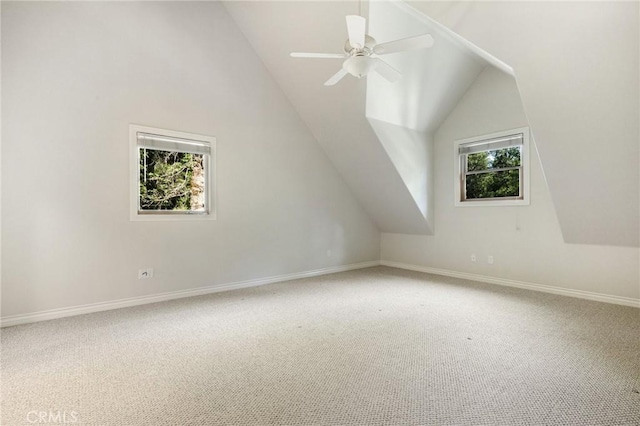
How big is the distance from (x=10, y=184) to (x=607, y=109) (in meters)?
5.15

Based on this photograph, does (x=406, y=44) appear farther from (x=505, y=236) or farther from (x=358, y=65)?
(x=505, y=236)

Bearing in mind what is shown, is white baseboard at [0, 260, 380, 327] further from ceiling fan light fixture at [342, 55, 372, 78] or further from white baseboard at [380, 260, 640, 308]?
ceiling fan light fixture at [342, 55, 372, 78]

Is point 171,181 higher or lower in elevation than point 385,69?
lower

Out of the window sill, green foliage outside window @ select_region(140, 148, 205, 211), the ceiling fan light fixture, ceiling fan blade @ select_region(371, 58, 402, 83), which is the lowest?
the window sill

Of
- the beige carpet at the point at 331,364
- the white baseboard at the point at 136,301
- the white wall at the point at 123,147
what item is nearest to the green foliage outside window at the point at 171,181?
the white wall at the point at 123,147

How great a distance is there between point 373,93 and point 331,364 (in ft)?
9.91

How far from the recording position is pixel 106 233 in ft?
10.9

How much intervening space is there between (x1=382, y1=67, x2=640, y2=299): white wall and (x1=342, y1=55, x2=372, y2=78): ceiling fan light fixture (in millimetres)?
2796

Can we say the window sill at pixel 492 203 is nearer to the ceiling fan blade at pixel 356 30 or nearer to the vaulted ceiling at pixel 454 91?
the vaulted ceiling at pixel 454 91

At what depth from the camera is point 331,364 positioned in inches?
85.2

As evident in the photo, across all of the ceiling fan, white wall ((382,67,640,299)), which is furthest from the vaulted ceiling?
the ceiling fan

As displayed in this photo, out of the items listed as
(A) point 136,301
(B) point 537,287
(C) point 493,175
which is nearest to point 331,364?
(A) point 136,301

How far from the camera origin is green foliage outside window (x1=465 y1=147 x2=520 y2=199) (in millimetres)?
4348

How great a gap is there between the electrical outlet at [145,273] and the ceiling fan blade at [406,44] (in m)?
3.19
